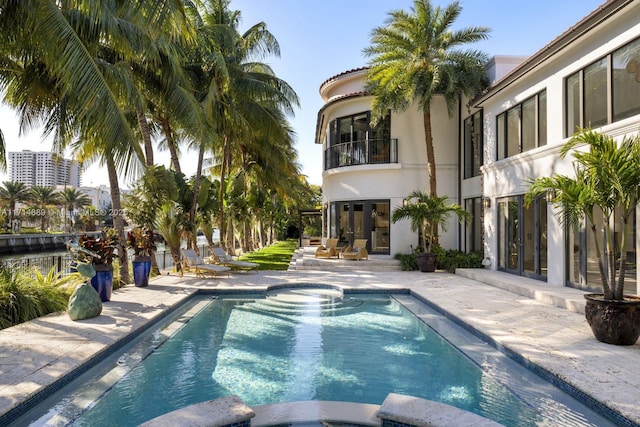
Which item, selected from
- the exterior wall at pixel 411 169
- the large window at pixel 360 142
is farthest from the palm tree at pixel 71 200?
the exterior wall at pixel 411 169

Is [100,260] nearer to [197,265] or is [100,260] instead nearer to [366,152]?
[197,265]

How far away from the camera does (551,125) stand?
38.7 ft

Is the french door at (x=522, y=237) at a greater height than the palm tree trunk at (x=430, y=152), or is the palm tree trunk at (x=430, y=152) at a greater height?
the palm tree trunk at (x=430, y=152)

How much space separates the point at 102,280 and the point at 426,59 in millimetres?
13610

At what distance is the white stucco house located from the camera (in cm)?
959

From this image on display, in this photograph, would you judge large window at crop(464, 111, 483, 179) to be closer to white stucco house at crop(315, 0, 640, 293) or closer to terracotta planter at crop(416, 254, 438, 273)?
white stucco house at crop(315, 0, 640, 293)

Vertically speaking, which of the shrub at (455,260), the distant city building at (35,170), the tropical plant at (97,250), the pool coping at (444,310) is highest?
the distant city building at (35,170)

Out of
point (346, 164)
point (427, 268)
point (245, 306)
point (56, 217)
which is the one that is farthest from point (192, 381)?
point (56, 217)

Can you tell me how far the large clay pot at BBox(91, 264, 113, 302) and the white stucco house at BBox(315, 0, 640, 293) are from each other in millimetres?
11169

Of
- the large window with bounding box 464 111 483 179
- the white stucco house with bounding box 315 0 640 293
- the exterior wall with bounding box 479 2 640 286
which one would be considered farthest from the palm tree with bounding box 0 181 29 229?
the exterior wall with bounding box 479 2 640 286

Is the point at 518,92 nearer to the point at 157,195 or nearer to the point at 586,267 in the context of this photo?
the point at 586,267

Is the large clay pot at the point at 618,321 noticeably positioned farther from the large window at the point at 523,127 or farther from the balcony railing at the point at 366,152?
the balcony railing at the point at 366,152

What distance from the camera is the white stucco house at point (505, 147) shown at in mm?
9594

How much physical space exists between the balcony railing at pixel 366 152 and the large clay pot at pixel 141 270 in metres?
10.7
